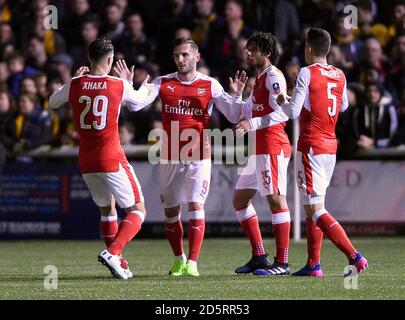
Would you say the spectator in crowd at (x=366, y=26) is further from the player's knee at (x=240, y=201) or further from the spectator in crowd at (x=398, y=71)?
the player's knee at (x=240, y=201)

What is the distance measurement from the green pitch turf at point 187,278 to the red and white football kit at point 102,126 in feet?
2.87

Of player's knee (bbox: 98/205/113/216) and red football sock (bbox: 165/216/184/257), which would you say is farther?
red football sock (bbox: 165/216/184/257)

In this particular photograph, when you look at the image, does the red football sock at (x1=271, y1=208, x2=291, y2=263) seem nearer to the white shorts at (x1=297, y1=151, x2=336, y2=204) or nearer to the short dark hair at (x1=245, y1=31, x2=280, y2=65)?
the white shorts at (x1=297, y1=151, x2=336, y2=204)

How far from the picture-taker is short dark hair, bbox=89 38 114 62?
11195mm

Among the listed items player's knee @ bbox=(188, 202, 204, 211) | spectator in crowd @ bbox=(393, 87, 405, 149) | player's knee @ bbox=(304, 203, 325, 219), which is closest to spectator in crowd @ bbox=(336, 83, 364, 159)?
spectator in crowd @ bbox=(393, 87, 405, 149)

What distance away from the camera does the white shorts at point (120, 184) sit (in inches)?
445

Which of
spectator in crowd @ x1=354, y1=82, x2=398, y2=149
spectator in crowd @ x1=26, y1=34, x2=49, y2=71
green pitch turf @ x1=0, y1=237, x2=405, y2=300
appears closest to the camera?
green pitch turf @ x1=0, y1=237, x2=405, y2=300

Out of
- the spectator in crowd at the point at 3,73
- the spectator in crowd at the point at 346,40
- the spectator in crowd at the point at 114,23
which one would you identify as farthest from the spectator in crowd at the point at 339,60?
the spectator in crowd at the point at 3,73

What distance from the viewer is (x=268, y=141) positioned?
11.8 metres

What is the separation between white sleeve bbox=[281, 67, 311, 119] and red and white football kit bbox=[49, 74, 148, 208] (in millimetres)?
1407

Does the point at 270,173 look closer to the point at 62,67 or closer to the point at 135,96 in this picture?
the point at 135,96

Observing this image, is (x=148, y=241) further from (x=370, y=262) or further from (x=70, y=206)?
(x=370, y=262)

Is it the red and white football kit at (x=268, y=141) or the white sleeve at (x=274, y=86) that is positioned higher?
the white sleeve at (x=274, y=86)

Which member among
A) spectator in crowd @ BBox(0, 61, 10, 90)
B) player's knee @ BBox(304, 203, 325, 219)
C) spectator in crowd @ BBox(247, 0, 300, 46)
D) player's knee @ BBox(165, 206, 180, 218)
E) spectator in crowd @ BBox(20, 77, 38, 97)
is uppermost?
spectator in crowd @ BBox(247, 0, 300, 46)
